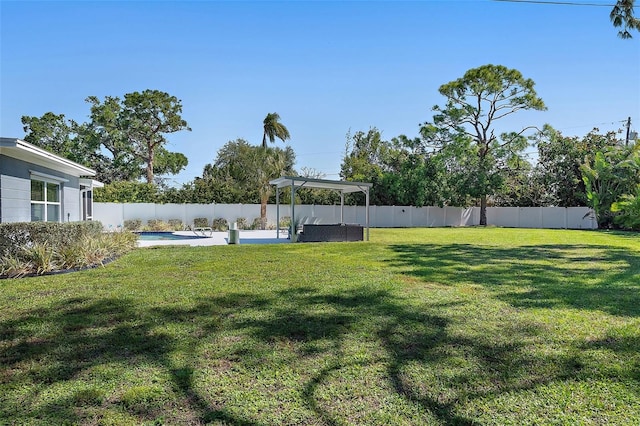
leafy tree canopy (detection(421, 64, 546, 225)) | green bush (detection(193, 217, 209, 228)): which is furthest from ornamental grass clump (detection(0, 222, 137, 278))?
leafy tree canopy (detection(421, 64, 546, 225))

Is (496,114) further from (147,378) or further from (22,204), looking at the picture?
(147,378)

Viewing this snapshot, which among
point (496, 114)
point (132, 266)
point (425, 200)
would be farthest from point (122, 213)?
point (496, 114)

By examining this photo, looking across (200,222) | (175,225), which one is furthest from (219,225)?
(175,225)

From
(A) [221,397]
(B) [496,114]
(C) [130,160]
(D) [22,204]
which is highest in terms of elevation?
(B) [496,114]

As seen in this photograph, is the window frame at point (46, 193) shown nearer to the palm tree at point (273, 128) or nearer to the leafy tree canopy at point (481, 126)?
the palm tree at point (273, 128)

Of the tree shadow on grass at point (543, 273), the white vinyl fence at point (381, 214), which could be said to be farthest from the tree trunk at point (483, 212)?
the tree shadow on grass at point (543, 273)

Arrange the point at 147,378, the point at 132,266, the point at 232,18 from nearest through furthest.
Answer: the point at 147,378
the point at 132,266
the point at 232,18

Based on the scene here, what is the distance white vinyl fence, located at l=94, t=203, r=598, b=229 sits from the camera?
74.7ft

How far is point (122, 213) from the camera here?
882 inches

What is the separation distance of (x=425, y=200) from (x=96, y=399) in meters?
28.3

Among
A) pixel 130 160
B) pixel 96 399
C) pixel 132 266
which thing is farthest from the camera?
pixel 130 160

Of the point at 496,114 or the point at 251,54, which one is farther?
the point at 496,114

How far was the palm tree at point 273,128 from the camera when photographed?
25328 millimetres

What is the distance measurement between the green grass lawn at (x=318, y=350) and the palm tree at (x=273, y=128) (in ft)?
63.9
